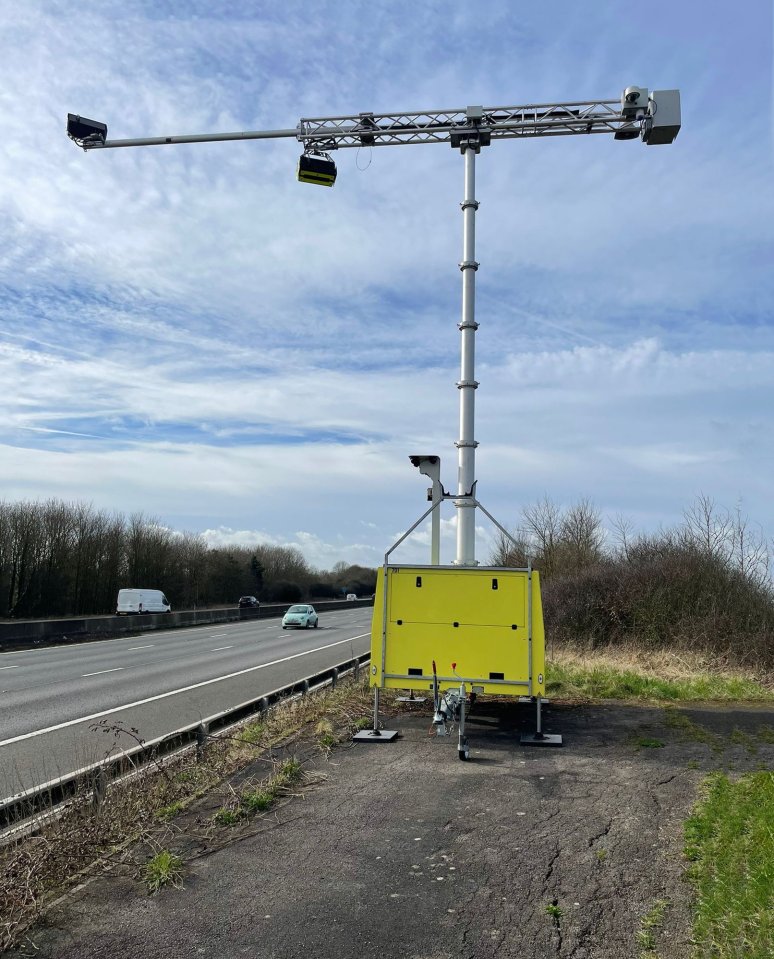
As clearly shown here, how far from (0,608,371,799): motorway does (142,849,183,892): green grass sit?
1.56 m

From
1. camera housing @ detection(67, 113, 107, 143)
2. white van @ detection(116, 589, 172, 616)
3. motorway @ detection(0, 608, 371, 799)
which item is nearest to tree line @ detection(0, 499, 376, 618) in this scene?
white van @ detection(116, 589, 172, 616)

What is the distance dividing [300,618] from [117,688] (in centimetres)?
2627

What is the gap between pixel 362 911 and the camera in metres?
4.70

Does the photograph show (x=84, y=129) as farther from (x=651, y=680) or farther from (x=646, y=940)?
(x=646, y=940)

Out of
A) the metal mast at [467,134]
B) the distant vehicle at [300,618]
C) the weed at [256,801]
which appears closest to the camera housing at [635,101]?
the metal mast at [467,134]

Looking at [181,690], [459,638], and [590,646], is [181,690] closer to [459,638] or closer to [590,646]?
[459,638]

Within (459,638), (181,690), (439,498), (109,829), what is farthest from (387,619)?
(181,690)

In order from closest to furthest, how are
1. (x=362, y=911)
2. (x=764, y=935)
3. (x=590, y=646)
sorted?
1. (x=764, y=935)
2. (x=362, y=911)
3. (x=590, y=646)

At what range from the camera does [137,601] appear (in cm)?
5228

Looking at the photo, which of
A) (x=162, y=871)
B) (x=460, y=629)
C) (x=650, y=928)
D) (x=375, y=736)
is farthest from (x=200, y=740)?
(x=650, y=928)

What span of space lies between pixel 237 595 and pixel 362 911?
3142 inches

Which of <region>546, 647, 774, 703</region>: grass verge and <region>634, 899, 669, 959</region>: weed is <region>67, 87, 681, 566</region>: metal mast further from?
<region>634, 899, 669, 959</region>: weed

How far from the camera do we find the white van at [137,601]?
51625 millimetres

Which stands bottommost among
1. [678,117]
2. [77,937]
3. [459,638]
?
[77,937]
